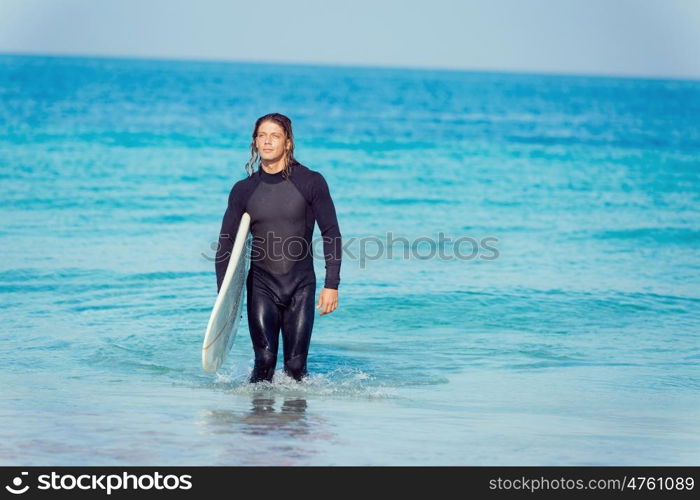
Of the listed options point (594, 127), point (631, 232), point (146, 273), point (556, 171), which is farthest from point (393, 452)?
point (594, 127)

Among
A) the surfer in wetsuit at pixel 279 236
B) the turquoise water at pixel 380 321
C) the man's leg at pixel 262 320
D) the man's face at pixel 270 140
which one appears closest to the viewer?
the turquoise water at pixel 380 321

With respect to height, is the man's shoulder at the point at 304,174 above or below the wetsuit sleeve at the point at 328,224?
above

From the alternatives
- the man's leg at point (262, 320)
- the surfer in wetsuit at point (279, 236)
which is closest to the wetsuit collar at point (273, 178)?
the surfer in wetsuit at point (279, 236)

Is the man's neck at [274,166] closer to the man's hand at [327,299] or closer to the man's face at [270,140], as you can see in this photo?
the man's face at [270,140]

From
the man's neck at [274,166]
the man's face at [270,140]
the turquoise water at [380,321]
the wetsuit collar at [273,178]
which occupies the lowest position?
the turquoise water at [380,321]

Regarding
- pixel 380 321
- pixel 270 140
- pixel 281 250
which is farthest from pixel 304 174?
pixel 380 321

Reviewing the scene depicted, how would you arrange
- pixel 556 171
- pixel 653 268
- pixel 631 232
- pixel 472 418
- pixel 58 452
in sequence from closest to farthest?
pixel 58 452 → pixel 472 418 → pixel 653 268 → pixel 631 232 → pixel 556 171

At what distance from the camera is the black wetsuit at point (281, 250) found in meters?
6.37

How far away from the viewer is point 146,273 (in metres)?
11.9

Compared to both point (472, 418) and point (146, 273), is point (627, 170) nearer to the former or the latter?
point (146, 273)

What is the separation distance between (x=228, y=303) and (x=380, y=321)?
3.70 meters

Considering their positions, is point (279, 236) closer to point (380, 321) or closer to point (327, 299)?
point (327, 299)
